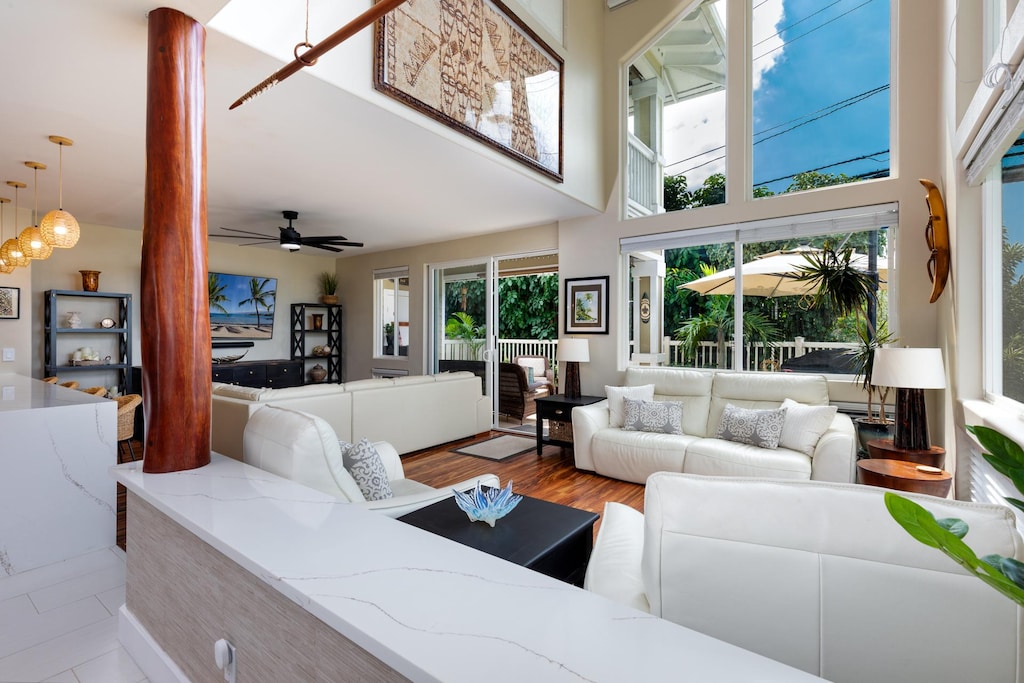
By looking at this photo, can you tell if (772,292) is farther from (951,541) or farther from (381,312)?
(381,312)

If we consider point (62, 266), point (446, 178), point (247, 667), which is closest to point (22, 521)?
point (247, 667)

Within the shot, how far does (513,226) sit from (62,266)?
4.98m

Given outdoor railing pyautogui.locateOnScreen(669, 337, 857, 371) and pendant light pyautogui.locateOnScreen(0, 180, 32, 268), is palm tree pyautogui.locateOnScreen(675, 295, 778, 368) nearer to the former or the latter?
outdoor railing pyautogui.locateOnScreen(669, 337, 857, 371)

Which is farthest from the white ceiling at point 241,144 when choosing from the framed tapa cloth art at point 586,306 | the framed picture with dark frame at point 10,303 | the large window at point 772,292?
the large window at point 772,292

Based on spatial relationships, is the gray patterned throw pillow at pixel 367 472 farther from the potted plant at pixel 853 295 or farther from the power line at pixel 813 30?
A: the power line at pixel 813 30

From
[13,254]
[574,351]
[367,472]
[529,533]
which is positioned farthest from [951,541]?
[13,254]

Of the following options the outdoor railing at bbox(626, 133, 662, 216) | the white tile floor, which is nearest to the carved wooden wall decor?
the outdoor railing at bbox(626, 133, 662, 216)

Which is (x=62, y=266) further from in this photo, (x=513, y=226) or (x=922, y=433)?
(x=922, y=433)

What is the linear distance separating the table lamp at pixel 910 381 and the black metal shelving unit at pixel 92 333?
701 centimetres

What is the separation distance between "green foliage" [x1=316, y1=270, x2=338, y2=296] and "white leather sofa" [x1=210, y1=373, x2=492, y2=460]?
11.9 feet

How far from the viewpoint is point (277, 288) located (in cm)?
708

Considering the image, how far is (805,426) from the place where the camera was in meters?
3.36

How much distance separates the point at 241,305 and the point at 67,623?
5.26 metres

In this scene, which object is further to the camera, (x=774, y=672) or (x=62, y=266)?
(x=62, y=266)
